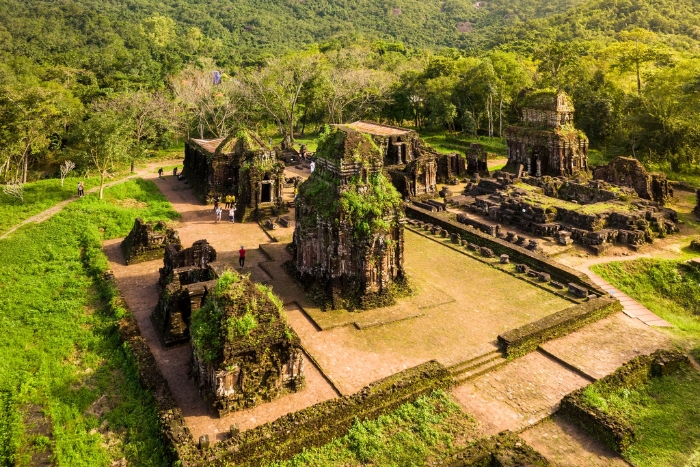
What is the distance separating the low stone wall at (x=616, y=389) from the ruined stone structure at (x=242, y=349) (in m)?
8.54

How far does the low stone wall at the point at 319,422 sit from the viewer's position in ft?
39.6

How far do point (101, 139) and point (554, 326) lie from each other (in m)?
31.1

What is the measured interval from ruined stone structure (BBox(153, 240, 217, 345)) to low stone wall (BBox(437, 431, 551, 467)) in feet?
33.5

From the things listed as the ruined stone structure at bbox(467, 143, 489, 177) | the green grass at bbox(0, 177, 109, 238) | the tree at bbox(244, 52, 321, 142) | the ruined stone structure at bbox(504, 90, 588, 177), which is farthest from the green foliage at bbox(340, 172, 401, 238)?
the tree at bbox(244, 52, 321, 142)

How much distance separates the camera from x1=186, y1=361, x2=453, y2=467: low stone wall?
475 inches

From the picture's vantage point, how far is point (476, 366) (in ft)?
55.0

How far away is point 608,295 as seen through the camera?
71.6 feet

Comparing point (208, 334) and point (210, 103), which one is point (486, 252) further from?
point (210, 103)

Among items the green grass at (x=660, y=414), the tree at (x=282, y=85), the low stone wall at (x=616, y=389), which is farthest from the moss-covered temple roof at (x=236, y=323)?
the tree at (x=282, y=85)

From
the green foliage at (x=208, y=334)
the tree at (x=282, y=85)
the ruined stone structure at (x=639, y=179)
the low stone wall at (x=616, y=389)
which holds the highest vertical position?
the tree at (x=282, y=85)

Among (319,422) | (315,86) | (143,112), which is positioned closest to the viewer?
(319,422)

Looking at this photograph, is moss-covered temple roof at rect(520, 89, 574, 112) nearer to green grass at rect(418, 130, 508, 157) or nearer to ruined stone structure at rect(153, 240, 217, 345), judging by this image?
green grass at rect(418, 130, 508, 157)

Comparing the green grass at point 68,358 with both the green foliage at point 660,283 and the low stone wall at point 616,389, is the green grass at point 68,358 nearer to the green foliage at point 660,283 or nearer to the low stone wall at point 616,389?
the low stone wall at point 616,389

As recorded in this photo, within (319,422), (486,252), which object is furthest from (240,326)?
(486,252)
